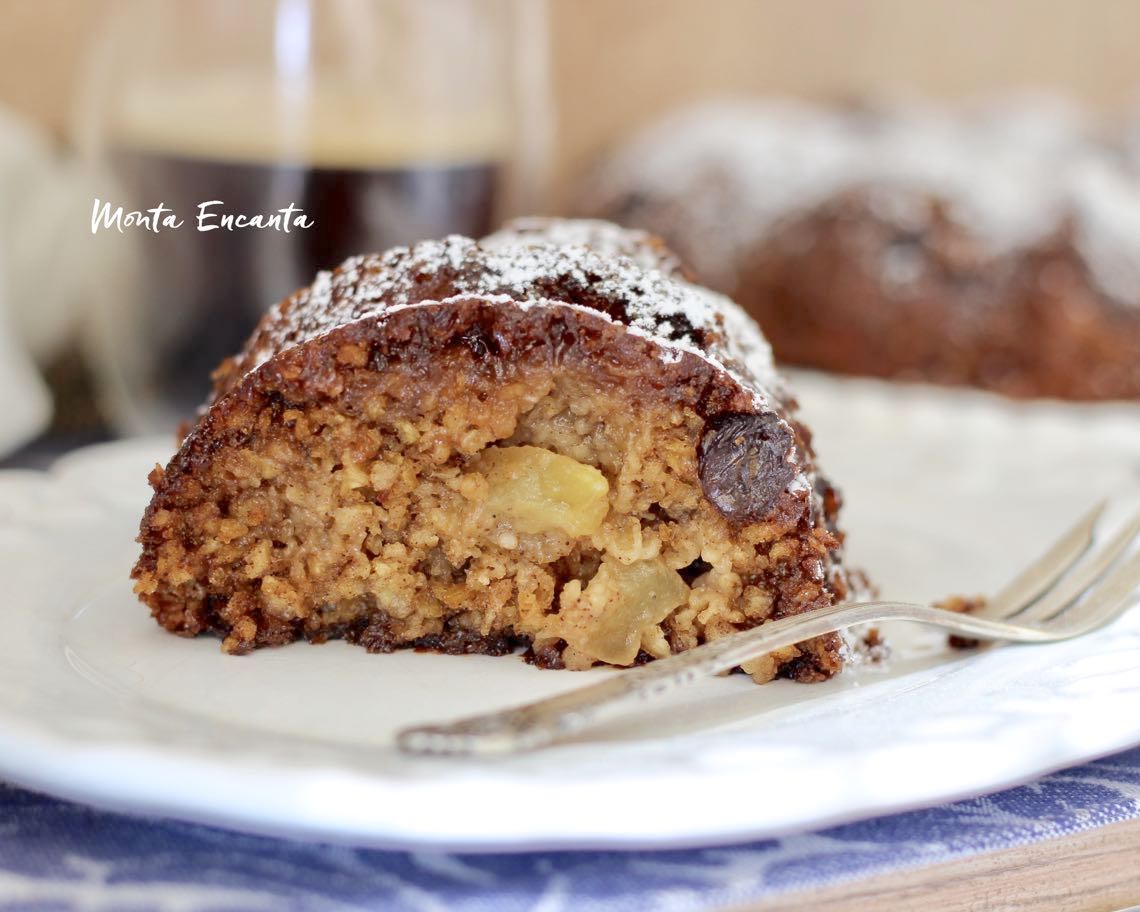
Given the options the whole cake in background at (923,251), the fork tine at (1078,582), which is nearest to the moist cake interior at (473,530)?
the fork tine at (1078,582)

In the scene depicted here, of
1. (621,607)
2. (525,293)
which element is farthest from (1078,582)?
(525,293)

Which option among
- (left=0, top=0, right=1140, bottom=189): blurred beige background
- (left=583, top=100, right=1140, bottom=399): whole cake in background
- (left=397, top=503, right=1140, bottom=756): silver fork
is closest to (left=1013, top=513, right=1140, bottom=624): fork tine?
(left=397, top=503, right=1140, bottom=756): silver fork

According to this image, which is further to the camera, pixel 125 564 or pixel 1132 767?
pixel 125 564

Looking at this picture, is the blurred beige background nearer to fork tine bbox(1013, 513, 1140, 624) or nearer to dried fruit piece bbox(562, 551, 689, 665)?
fork tine bbox(1013, 513, 1140, 624)

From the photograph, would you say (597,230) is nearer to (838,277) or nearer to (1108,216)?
(838,277)

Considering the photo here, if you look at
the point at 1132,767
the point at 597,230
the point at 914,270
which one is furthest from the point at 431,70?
the point at 1132,767

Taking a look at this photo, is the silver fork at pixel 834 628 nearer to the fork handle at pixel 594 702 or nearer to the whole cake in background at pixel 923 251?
the fork handle at pixel 594 702
